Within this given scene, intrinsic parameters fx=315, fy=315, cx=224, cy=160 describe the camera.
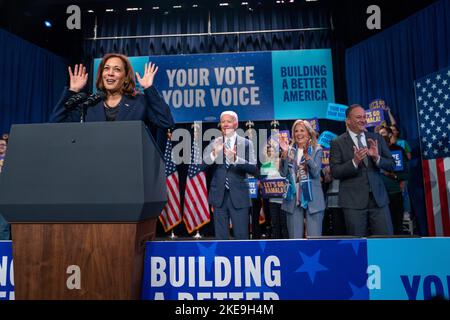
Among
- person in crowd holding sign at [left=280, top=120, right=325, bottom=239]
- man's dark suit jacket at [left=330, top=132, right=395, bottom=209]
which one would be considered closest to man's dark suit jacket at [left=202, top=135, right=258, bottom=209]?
person in crowd holding sign at [left=280, top=120, right=325, bottom=239]

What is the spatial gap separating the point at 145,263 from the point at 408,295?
0.90 m

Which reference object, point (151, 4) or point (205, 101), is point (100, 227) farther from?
point (151, 4)

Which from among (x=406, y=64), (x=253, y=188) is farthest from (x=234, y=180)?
(x=406, y=64)

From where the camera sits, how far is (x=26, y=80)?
19.5 ft

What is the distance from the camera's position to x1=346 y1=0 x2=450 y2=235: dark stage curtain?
15.6ft

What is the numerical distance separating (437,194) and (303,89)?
9.66ft

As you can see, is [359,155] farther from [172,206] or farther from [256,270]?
[172,206]

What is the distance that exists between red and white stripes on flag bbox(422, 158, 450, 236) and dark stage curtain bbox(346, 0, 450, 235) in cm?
43

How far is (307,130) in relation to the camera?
10.5ft

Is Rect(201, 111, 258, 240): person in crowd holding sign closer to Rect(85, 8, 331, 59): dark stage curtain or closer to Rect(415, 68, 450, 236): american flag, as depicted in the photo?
Rect(415, 68, 450, 236): american flag

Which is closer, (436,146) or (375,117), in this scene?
(436,146)

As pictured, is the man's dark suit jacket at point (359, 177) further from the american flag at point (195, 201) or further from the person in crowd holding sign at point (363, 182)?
the american flag at point (195, 201)
